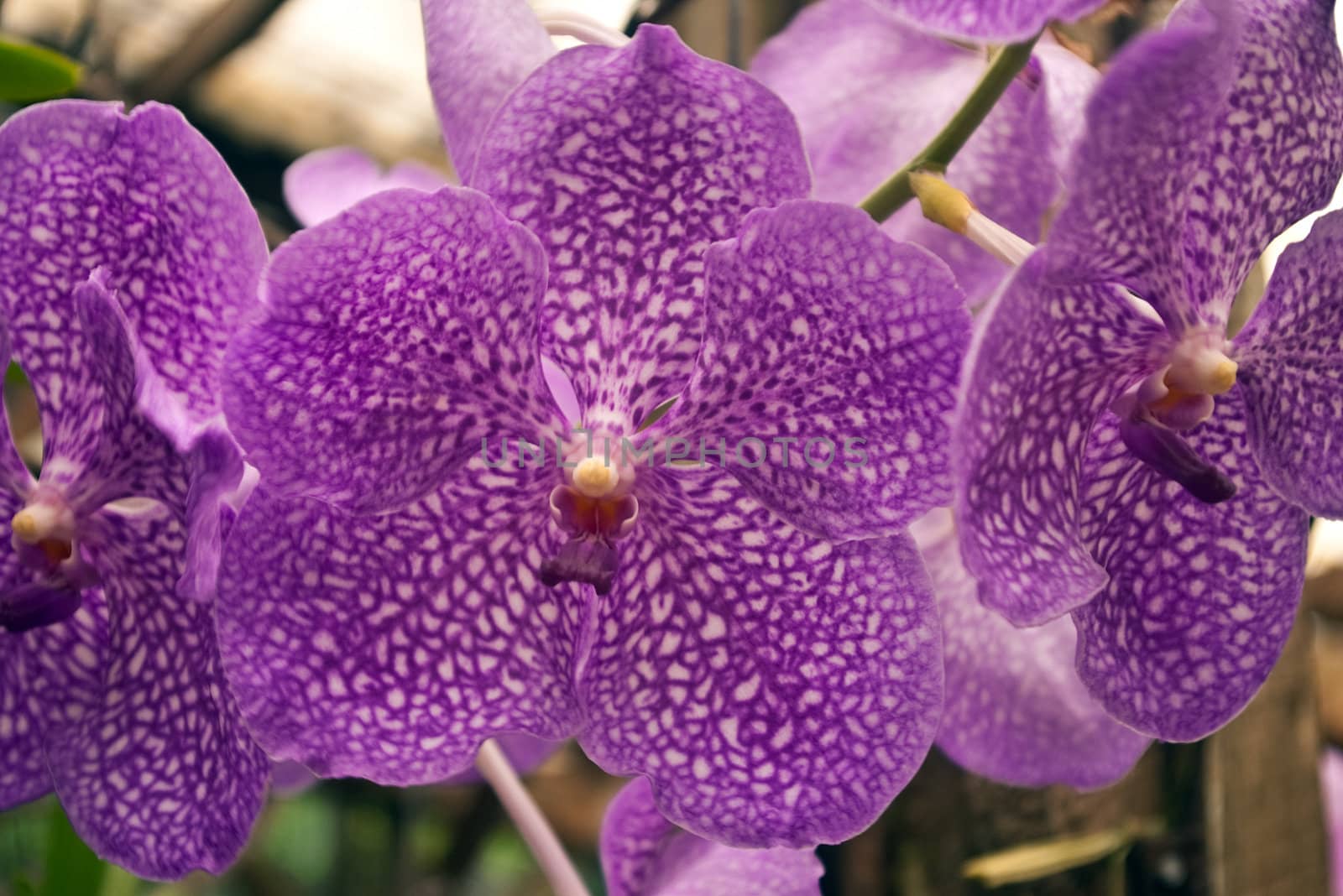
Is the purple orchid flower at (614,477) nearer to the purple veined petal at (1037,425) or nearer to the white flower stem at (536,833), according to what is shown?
the purple veined petal at (1037,425)

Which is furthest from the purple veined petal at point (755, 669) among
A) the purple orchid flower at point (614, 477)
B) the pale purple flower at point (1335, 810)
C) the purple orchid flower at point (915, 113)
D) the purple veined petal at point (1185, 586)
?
the pale purple flower at point (1335, 810)

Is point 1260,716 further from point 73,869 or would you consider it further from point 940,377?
point 73,869

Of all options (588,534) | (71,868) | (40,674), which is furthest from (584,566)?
(71,868)

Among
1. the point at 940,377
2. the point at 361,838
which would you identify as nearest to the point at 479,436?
the point at 940,377

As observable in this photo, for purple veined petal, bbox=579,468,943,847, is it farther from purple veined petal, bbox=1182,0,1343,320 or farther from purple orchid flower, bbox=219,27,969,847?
purple veined petal, bbox=1182,0,1343,320

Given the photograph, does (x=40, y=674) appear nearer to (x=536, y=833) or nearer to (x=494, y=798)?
(x=536, y=833)
